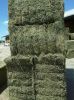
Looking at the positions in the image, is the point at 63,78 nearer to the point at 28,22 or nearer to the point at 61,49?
the point at 61,49

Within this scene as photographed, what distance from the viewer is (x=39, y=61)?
11.9 ft

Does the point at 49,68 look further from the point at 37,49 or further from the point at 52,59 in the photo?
the point at 37,49

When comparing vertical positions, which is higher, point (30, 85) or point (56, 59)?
point (56, 59)

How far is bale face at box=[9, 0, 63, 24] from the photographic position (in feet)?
11.4

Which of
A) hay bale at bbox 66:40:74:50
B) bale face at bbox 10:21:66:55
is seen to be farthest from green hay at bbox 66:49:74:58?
bale face at bbox 10:21:66:55

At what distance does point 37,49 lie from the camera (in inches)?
144

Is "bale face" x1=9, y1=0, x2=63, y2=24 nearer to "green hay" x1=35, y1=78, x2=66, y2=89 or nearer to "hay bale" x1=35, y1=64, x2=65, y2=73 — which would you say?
"hay bale" x1=35, y1=64, x2=65, y2=73

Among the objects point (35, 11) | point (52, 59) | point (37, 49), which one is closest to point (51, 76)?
point (52, 59)

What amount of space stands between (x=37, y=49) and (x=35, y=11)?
63cm

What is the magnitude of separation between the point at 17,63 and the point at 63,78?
32.2 inches

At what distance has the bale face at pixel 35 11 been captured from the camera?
348 centimetres

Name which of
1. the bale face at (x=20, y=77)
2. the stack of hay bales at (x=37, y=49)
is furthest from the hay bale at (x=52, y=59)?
the bale face at (x=20, y=77)

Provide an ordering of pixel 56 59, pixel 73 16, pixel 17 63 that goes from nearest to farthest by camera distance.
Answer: pixel 56 59
pixel 17 63
pixel 73 16

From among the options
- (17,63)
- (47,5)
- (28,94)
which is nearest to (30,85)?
(28,94)
